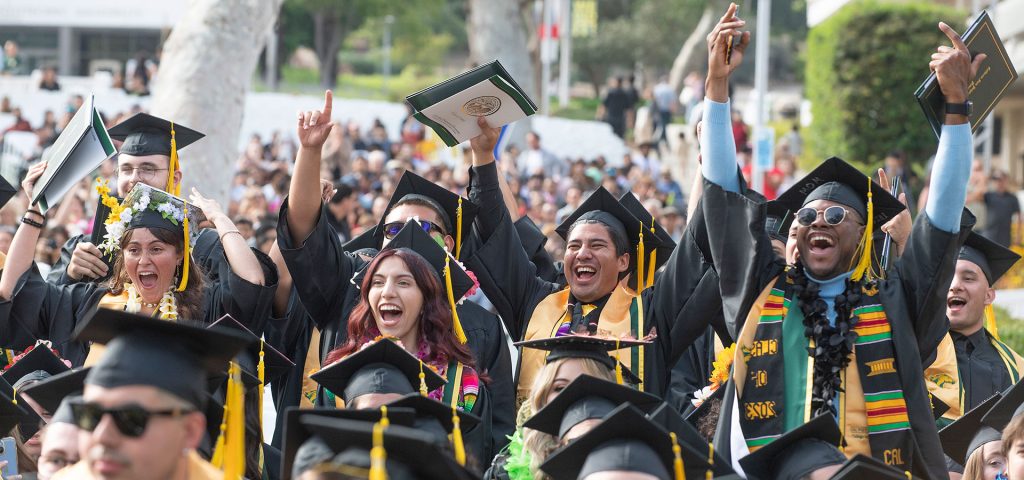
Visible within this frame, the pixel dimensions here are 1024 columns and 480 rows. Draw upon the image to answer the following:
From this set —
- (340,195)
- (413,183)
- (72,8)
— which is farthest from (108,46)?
(413,183)

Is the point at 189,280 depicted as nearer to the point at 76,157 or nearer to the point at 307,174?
the point at 307,174

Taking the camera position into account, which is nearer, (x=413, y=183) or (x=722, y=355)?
(x=722, y=355)

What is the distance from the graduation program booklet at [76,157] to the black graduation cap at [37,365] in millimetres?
904

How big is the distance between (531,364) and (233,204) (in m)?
9.42

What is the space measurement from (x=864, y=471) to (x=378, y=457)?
1611mm

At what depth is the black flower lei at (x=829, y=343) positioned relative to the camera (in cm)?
527

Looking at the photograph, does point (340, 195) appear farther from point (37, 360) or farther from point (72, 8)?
point (72, 8)

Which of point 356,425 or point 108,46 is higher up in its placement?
point 108,46

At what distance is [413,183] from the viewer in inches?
284

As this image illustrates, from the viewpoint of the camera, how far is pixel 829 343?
5.27m

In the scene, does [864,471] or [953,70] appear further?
[953,70]

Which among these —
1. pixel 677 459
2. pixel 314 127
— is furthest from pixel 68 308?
pixel 677 459

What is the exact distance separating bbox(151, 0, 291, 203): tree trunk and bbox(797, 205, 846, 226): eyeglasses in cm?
784

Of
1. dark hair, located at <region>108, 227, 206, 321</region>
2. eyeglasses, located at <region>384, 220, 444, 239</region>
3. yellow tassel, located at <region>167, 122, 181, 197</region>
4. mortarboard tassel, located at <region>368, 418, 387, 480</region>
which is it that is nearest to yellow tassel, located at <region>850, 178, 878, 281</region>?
mortarboard tassel, located at <region>368, 418, 387, 480</region>
